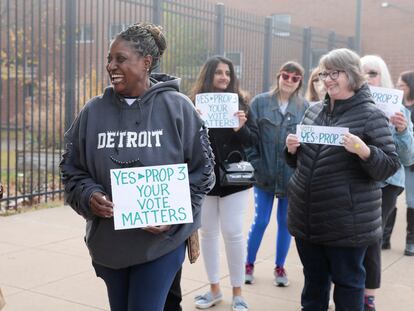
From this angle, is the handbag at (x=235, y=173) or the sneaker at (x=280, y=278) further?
the sneaker at (x=280, y=278)

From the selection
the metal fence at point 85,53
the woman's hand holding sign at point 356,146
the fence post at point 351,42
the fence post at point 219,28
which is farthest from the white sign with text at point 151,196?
the fence post at point 351,42

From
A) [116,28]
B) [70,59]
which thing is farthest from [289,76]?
[116,28]

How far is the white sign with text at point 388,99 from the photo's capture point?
4.37m

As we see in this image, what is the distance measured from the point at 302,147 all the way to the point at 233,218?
38.0 inches

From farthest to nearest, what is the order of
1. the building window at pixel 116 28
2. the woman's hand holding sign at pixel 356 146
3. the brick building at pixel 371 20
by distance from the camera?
the brick building at pixel 371 20 → the building window at pixel 116 28 → the woman's hand holding sign at pixel 356 146

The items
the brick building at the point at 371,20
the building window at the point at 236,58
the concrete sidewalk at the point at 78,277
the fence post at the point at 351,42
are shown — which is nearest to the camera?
the concrete sidewalk at the point at 78,277

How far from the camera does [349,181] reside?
3396mm

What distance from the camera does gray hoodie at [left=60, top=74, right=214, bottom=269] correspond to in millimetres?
2645

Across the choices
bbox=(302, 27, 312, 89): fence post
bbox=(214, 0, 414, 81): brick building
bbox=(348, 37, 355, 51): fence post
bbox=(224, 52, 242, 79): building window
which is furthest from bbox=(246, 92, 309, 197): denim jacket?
bbox=(214, 0, 414, 81): brick building

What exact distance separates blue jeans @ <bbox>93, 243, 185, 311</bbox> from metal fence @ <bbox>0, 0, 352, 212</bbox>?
507 centimetres

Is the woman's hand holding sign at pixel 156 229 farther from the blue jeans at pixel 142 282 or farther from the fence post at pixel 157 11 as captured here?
the fence post at pixel 157 11

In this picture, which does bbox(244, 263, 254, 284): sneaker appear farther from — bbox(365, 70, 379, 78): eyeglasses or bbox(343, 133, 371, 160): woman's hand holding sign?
bbox(343, 133, 371, 160): woman's hand holding sign

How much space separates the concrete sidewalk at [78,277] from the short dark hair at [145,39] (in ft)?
7.53

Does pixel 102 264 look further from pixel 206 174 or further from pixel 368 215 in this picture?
pixel 368 215
